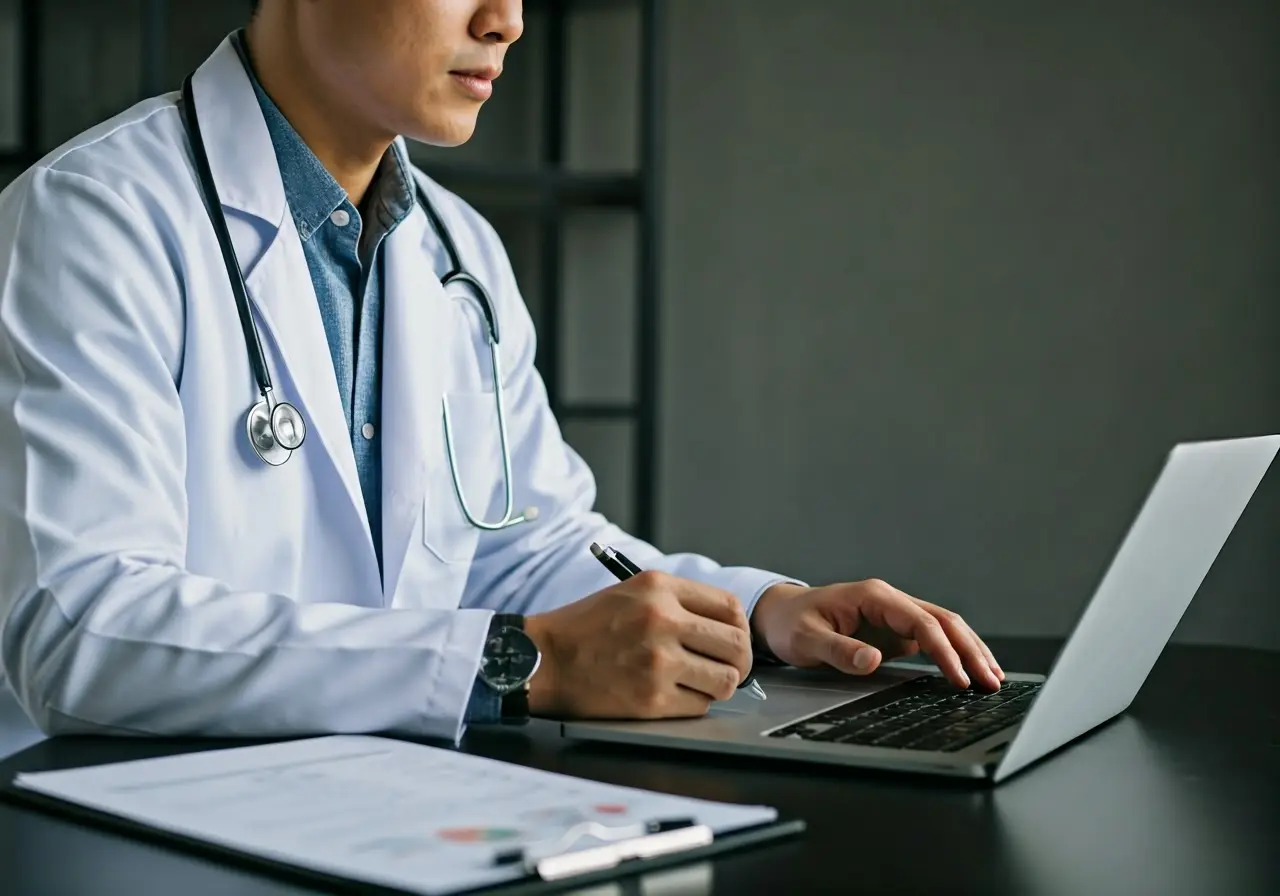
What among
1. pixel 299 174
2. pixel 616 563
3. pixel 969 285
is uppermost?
pixel 969 285

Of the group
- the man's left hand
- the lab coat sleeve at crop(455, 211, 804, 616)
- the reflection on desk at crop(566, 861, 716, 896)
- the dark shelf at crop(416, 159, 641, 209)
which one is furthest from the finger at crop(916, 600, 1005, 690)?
the dark shelf at crop(416, 159, 641, 209)

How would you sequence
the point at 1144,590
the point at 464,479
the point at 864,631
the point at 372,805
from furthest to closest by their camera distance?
the point at 464,479, the point at 864,631, the point at 1144,590, the point at 372,805

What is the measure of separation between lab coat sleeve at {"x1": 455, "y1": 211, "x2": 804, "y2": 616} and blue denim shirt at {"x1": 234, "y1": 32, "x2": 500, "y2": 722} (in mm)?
203

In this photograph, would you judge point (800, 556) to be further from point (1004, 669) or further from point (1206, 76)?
point (1004, 669)

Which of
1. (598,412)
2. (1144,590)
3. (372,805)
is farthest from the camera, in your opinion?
(598,412)

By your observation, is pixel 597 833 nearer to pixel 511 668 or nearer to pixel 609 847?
pixel 609 847

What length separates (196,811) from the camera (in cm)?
82

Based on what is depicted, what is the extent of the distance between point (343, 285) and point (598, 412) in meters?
1.83

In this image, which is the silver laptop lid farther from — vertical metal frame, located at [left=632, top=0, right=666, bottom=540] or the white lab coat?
vertical metal frame, located at [left=632, top=0, right=666, bottom=540]

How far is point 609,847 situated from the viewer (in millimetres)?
721

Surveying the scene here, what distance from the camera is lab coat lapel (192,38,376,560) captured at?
1440 millimetres

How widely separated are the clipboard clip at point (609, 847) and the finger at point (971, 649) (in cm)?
52

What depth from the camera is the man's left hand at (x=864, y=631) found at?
1256 mm

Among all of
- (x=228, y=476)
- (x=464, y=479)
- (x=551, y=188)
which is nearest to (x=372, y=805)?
(x=228, y=476)
